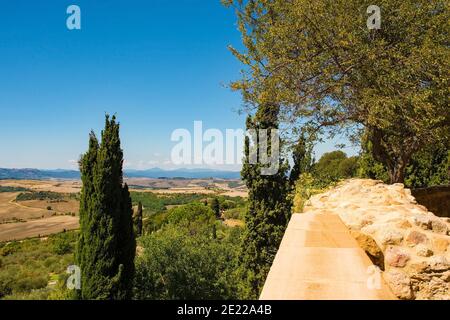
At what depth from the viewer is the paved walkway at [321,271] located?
2600mm

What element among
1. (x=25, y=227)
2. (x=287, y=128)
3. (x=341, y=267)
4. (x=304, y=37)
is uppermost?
(x=304, y=37)

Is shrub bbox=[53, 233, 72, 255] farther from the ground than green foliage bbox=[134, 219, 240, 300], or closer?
closer

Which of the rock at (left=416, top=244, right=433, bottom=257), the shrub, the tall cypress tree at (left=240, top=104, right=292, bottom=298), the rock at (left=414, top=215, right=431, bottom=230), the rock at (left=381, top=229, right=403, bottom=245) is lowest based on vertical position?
the shrub

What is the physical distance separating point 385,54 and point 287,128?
11.9 ft

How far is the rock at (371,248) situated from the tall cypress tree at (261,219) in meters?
15.0

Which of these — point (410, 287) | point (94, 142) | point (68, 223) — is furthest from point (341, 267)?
point (68, 223)

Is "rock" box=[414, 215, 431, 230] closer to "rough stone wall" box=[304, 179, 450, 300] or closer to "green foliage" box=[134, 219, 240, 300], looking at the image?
"rough stone wall" box=[304, 179, 450, 300]

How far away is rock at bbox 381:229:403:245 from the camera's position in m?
4.19

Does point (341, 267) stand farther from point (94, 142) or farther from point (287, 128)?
point (94, 142)

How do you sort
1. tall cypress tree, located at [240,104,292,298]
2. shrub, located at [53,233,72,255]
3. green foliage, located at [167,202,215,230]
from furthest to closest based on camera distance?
shrub, located at [53,233,72,255] < green foliage, located at [167,202,215,230] < tall cypress tree, located at [240,104,292,298]

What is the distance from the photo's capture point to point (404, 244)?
162 inches

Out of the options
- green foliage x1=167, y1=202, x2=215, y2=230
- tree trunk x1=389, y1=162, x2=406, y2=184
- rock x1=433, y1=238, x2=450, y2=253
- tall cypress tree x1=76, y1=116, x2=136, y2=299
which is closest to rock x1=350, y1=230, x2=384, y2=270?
rock x1=433, y1=238, x2=450, y2=253

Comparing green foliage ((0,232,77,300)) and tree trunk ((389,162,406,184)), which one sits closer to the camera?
tree trunk ((389,162,406,184))

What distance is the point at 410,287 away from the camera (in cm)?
355
